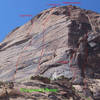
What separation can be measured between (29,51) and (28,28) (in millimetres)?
6666

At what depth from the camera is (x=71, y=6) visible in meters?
29.1

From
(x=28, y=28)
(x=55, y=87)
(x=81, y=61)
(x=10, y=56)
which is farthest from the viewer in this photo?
(x=28, y=28)

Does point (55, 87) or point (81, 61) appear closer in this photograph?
point (55, 87)

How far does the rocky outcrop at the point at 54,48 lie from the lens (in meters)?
Result: 18.0

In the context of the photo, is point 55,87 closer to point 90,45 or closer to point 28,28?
point 90,45

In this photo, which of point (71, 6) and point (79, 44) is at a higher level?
point (71, 6)

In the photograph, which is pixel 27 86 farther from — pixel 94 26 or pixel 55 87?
pixel 94 26

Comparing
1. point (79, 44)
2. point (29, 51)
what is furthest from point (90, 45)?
point (29, 51)

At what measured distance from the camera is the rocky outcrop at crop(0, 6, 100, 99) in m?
18.0

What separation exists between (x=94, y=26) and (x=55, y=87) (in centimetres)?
1497

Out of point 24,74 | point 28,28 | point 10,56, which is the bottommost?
point 24,74

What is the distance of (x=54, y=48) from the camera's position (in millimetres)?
20922

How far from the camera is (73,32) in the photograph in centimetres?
2212

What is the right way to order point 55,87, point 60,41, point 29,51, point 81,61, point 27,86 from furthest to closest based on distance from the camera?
point 29,51, point 60,41, point 81,61, point 55,87, point 27,86
